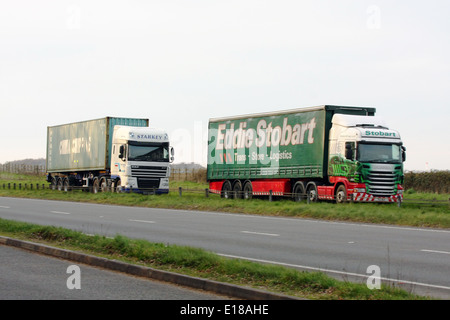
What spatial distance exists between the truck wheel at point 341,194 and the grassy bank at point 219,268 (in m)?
17.8

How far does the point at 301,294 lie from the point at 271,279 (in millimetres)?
1037

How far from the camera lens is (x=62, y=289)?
9.84 meters

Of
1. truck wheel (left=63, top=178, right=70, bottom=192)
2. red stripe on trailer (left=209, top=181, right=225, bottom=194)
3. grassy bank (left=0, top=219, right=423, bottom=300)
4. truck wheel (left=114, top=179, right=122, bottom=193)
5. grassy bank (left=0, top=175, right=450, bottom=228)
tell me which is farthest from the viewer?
truck wheel (left=63, top=178, right=70, bottom=192)

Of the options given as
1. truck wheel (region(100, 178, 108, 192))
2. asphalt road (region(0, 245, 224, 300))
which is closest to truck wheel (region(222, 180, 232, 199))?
truck wheel (region(100, 178, 108, 192))

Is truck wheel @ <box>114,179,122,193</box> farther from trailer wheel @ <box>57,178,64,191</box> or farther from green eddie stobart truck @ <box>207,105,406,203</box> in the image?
trailer wheel @ <box>57,178,64,191</box>

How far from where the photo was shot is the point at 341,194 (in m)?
32.4

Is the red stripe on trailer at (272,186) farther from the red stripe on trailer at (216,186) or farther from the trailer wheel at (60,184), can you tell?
the trailer wheel at (60,184)

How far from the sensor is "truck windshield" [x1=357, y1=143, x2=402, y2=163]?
104 feet

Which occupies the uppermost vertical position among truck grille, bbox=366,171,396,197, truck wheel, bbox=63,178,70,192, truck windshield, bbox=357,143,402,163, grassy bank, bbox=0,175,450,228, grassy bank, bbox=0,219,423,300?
truck windshield, bbox=357,143,402,163

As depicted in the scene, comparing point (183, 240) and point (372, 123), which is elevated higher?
point (372, 123)

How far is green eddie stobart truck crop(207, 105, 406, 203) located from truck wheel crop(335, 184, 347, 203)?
0.04 m

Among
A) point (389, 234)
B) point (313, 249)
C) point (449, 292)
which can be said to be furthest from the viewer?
point (389, 234)
